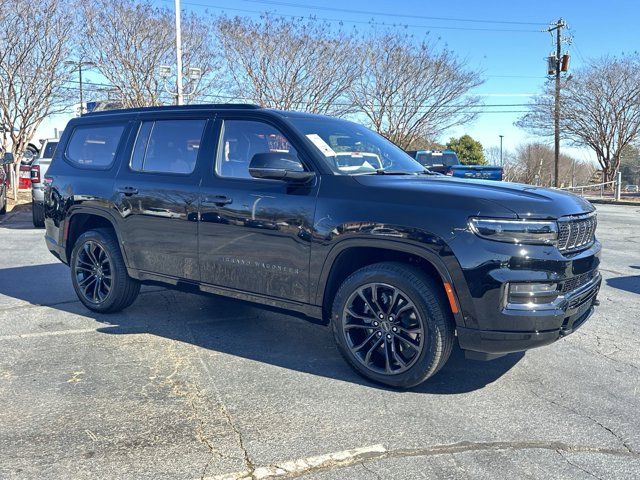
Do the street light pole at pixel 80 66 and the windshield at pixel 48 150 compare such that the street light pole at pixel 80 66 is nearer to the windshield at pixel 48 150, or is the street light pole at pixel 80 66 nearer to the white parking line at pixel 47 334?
the windshield at pixel 48 150

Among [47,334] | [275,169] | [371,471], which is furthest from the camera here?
[47,334]

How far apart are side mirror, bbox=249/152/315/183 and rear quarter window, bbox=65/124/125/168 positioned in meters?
2.09

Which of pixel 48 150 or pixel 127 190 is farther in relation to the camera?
pixel 48 150

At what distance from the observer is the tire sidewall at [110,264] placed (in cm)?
538

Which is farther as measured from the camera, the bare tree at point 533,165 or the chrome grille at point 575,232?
the bare tree at point 533,165

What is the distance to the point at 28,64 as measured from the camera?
17750 mm

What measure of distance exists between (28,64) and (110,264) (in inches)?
600

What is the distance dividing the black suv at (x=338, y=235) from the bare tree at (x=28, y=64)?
1415 cm

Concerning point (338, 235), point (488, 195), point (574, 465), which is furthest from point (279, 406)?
point (488, 195)

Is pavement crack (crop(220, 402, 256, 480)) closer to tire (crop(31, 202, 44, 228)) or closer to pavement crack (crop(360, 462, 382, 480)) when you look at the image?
pavement crack (crop(360, 462, 382, 480))

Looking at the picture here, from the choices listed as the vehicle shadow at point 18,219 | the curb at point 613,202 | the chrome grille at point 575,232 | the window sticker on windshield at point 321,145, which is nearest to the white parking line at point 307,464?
the chrome grille at point 575,232

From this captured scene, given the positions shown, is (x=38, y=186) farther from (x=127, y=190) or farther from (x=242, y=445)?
(x=242, y=445)

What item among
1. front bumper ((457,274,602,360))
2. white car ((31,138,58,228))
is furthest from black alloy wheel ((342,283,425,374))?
white car ((31,138,58,228))

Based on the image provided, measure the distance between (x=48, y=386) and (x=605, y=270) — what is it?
23.2 ft
